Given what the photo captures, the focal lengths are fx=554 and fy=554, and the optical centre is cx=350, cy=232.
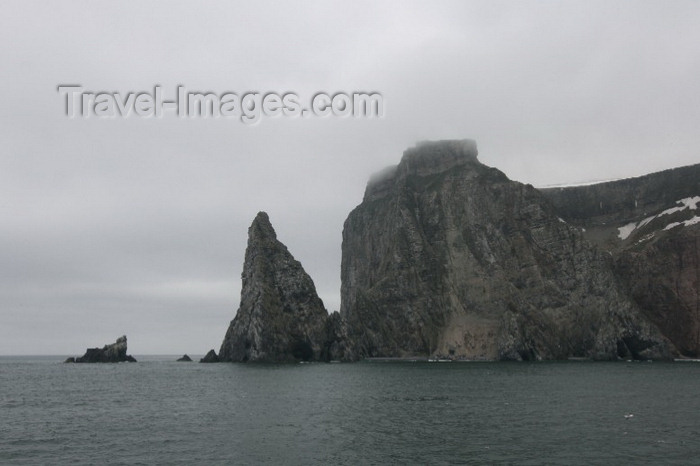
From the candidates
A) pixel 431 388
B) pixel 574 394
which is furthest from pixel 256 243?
pixel 574 394

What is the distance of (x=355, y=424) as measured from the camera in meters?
59.8

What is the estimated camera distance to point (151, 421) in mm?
62469

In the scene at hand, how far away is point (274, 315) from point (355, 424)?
12747 centimetres

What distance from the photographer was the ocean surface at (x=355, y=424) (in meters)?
44.3

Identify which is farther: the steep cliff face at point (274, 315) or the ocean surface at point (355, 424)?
the steep cliff face at point (274, 315)

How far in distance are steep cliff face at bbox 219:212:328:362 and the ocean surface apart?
76442mm

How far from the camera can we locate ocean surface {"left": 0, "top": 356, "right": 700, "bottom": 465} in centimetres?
4431

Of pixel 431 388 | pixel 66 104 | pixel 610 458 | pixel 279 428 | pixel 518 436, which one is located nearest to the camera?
pixel 610 458

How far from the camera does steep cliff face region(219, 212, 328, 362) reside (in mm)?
180375

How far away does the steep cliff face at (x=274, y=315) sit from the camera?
592 ft

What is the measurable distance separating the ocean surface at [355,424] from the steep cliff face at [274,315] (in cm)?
7644

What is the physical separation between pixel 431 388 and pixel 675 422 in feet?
160

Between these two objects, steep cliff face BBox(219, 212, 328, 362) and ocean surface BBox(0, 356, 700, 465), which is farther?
steep cliff face BBox(219, 212, 328, 362)

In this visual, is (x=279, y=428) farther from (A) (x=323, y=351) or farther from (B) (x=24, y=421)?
(A) (x=323, y=351)
